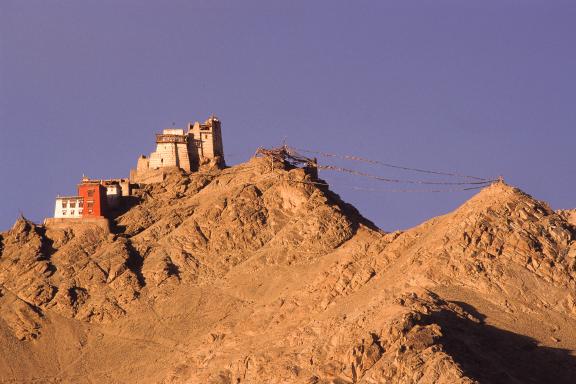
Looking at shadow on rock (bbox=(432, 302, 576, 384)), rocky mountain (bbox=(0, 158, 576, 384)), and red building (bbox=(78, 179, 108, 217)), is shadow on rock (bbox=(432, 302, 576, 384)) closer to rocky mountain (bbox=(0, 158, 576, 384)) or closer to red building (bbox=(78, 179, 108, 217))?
rocky mountain (bbox=(0, 158, 576, 384))

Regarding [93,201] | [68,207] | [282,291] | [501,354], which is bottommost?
[501,354]

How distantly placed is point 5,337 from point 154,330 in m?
10.6

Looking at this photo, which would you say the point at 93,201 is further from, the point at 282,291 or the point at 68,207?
the point at 282,291

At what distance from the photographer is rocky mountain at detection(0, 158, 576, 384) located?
4510 inches

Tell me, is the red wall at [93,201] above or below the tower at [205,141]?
below

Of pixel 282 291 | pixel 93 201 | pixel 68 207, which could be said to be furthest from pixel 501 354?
pixel 68 207

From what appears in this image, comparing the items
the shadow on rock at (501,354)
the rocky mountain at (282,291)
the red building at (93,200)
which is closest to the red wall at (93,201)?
the red building at (93,200)

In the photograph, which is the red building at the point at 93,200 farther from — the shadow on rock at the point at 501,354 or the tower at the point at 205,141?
the shadow on rock at the point at 501,354

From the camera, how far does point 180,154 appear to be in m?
153

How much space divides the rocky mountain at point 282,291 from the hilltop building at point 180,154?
2121 mm

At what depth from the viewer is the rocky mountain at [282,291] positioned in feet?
376

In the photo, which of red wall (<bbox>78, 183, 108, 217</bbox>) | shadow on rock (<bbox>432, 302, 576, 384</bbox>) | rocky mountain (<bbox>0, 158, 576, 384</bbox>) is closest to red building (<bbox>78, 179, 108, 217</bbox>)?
red wall (<bbox>78, 183, 108, 217</bbox>)

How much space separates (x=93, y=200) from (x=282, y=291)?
20.0m

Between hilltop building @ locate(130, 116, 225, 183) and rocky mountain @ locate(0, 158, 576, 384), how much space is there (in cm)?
212
